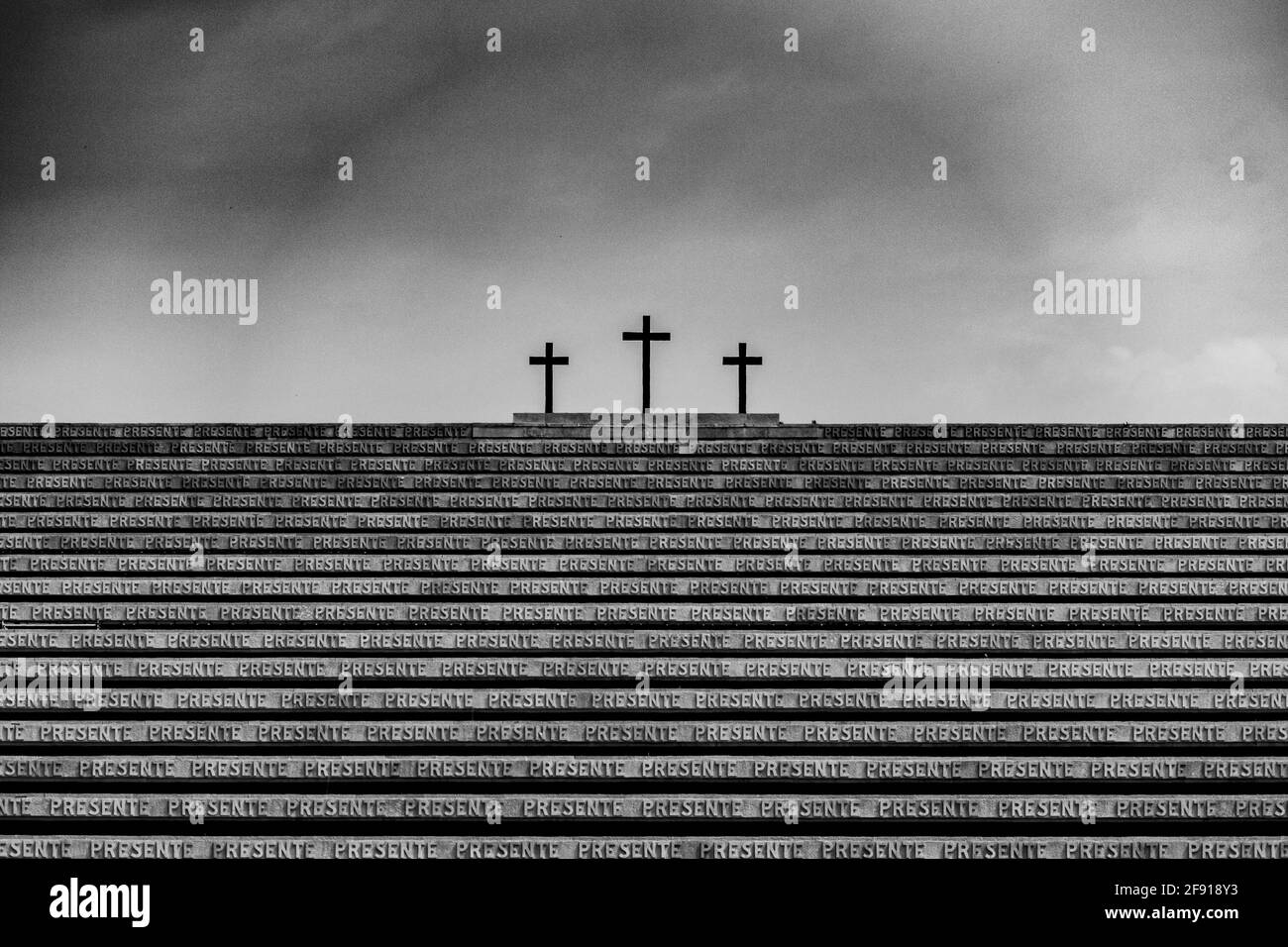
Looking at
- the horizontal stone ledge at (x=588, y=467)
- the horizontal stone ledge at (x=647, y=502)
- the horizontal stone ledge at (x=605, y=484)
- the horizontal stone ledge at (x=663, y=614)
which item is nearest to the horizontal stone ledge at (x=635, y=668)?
the horizontal stone ledge at (x=663, y=614)

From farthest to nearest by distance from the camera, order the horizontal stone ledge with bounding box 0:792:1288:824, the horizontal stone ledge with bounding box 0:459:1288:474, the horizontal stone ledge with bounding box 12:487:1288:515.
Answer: the horizontal stone ledge with bounding box 0:459:1288:474, the horizontal stone ledge with bounding box 12:487:1288:515, the horizontal stone ledge with bounding box 0:792:1288:824

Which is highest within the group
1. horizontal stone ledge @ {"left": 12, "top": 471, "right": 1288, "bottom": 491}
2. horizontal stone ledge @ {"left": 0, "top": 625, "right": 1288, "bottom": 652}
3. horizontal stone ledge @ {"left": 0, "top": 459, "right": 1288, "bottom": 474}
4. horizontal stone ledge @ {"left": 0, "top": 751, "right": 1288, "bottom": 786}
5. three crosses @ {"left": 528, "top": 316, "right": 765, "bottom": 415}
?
three crosses @ {"left": 528, "top": 316, "right": 765, "bottom": 415}

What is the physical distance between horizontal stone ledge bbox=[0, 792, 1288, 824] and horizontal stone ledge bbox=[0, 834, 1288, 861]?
0.25 m

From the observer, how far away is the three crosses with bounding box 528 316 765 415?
13281mm

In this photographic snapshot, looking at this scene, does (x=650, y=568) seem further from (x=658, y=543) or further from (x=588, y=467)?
(x=588, y=467)

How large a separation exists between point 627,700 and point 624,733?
354 mm

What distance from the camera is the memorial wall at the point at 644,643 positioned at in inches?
352

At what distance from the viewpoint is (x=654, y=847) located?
28.6 ft

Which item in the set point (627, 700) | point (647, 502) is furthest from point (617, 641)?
point (647, 502)

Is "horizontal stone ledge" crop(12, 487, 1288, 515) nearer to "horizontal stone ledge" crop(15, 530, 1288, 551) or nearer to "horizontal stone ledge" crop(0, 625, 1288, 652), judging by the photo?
"horizontal stone ledge" crop(15, 530, 1288, 551)

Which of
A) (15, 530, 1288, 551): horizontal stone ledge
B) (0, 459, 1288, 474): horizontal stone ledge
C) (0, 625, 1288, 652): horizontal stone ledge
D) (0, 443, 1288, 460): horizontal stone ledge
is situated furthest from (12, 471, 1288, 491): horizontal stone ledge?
(0, 625, 1288, 652): horizontal stone ledge

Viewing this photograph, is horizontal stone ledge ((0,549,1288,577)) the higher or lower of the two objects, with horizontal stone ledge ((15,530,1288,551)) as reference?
lower
